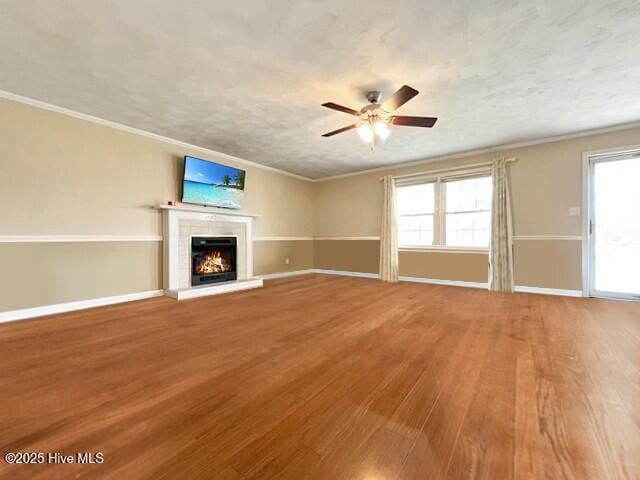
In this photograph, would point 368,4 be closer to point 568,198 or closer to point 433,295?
point 433,295

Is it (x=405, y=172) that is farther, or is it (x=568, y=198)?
(x=405, y=172)

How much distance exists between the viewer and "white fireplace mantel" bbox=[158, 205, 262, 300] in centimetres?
415

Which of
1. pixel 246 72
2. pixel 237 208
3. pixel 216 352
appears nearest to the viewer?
pixel 216 352

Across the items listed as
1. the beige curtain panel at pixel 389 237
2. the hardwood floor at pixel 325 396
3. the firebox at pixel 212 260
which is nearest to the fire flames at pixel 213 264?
the firebox at pixel 212 260

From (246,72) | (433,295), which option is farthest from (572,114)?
(246,72)

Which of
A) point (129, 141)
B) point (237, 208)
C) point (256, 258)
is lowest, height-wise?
point (256, 258)

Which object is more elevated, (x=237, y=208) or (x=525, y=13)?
(x=525, y=13)

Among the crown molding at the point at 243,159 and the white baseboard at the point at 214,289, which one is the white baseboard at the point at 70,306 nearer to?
the white baseboard at the point at 214,289

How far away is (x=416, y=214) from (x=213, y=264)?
13.6 ft

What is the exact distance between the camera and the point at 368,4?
1.79m

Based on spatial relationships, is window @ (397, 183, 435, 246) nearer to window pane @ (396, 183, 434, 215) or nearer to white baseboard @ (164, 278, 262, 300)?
window pane @ (396, 183, 434, 215)

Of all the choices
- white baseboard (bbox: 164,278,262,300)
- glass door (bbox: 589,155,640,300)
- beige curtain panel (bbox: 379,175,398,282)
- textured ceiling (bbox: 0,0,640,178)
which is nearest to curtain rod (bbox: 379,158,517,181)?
beige curtain panel (bbox: 379,175,398,282)

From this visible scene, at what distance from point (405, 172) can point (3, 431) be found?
19.8 feet

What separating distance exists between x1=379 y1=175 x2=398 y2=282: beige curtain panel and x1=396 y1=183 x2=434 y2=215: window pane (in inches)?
8.7
